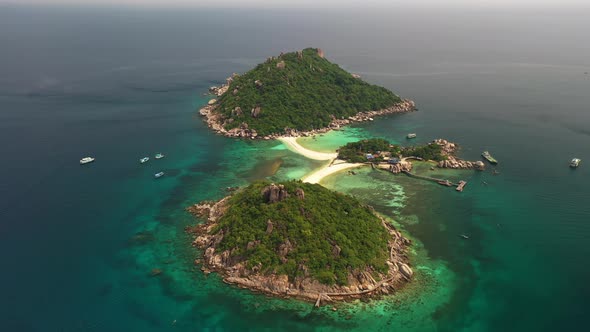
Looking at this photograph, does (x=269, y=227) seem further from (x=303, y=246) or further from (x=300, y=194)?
(x=300, y=194)

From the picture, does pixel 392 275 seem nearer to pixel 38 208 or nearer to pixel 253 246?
pixel 253 246

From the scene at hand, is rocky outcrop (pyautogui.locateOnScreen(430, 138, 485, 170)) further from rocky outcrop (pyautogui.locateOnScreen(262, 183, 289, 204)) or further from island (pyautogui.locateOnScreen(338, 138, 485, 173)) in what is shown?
rocky outcrop (pyautogui.locateOnScreen(262, 183, 289, 204))

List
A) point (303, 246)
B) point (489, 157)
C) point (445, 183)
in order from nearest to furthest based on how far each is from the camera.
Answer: point (303, 246) → point (445, 183) → point (489, 157)

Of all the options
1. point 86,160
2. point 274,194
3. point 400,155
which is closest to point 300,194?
point 274,194

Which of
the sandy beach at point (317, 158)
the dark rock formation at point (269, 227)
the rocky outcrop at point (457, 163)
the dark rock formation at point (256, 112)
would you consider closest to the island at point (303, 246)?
the dark rock formation at point (269, 227)

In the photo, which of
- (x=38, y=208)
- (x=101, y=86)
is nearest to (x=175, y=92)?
(x=101, y=86)

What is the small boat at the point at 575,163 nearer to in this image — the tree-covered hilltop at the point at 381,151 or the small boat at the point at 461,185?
the tree-covered hilltop at the point at 381,151
